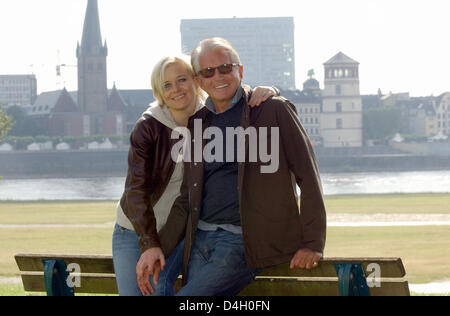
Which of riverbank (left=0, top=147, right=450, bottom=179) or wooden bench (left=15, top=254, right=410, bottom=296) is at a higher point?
wooden bench (left=15, top=254, right=410, bottom=296)

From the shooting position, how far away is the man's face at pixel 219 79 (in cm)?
298

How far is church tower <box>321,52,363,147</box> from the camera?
9494cm

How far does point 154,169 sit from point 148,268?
0.37 metres

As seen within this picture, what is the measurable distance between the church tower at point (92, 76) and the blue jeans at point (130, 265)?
8637 centimetres

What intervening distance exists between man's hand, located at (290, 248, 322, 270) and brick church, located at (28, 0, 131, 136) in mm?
86659

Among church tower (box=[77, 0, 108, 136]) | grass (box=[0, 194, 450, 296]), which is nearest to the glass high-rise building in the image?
church tower (box=[77, 0, 108, 136])

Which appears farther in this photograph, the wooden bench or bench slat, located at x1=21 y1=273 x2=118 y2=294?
bench slat, located at x1=21 y1=273 x2=118 y2=294

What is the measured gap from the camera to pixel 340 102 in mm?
96250

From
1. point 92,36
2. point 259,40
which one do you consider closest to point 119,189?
point 92,36

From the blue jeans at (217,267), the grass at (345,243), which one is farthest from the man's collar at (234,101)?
the grass at (345,243)

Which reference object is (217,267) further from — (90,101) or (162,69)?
(90,101)

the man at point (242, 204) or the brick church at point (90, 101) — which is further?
the brick church at point (90, 101)

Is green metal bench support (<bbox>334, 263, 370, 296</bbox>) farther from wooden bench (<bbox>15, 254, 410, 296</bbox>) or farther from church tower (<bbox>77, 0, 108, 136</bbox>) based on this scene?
church tower (<bbox>77, 0, 108, 136</bbox>)

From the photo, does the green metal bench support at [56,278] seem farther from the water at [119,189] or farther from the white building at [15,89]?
the white building at [15,89]
